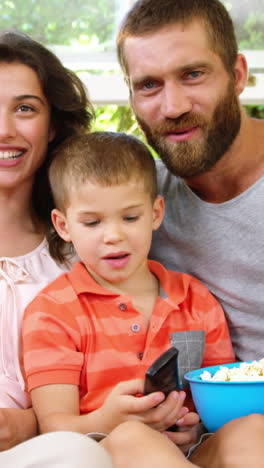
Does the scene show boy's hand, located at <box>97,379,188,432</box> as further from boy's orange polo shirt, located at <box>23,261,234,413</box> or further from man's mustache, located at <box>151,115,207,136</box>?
man's mustache, located at <box>151,115,207,136</box>

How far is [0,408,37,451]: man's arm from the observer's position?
4.77 ft

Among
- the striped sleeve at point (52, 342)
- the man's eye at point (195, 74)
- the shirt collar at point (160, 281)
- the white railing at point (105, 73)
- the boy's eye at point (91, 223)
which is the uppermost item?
the white railing at point (105, 73)

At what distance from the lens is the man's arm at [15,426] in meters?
1.45

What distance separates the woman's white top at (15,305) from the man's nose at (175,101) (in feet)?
1.55

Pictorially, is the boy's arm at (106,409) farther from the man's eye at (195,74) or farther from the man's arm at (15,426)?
the man's eye at (195,74)

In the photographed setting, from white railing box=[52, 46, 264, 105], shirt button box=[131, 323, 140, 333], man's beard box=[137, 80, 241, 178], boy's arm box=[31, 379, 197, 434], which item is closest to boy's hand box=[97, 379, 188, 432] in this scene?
boy's arm box=[31, 379, 197, 434]

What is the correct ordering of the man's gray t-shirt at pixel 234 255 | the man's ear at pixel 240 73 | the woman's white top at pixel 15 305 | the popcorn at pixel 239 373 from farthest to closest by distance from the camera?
the man's ear at pixel 240 73
the man's gray t-shirt at pixel 234 255
the woman's white top at pixel 15 305
the popcorn at pixel 239 373

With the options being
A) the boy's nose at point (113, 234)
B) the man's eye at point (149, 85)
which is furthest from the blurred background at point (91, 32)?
the boy's nose at point (113, 234)

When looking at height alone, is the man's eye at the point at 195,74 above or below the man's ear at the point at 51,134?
above

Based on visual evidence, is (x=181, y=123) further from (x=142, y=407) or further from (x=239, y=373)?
(x=142, y=407)

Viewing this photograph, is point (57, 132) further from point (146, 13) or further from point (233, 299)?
point (233, 299)

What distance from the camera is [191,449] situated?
1445 mm

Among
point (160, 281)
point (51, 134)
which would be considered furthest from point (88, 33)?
point (160, 281)

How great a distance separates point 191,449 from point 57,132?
0.91m
